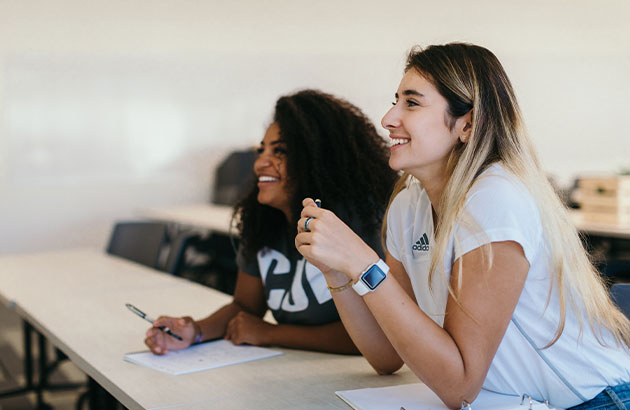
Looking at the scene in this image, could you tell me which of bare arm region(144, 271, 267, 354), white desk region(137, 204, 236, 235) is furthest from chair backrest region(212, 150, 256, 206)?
bare arm region(144, 271, 267, 354)

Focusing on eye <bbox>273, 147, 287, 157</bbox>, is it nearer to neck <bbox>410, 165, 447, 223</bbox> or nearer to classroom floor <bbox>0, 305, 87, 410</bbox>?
neck <bbox>410, 165, 447, 223</bbox>

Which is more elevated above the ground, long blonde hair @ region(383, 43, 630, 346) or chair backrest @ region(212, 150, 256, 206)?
long blonde hair @ region(383, 43, 630, 346)

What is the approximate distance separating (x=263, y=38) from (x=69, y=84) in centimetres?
167

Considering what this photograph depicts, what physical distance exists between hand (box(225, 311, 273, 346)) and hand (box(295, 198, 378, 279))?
20.2 inches

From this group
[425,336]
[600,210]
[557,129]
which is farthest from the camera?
[557,129]

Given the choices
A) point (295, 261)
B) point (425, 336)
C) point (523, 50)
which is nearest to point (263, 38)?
point (523, 50)

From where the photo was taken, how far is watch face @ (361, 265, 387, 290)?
1128 mm

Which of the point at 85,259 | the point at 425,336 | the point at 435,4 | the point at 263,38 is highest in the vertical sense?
the point at 435,4

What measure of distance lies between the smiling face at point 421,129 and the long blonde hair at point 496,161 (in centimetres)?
2

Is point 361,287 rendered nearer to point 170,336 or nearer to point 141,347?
point 170,336

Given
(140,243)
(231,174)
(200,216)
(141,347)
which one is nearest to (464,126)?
(141,347)

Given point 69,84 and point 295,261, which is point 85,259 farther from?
point 69,84

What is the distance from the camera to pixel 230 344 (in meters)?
1.68

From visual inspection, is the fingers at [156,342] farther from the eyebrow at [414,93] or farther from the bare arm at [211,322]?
the eyebrow at [414,93]
